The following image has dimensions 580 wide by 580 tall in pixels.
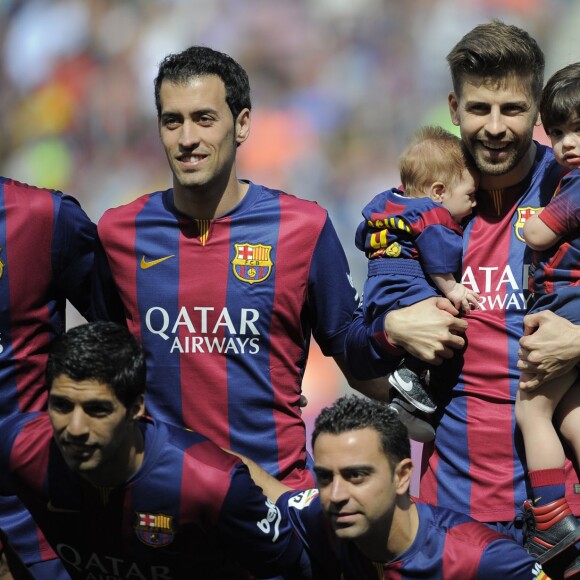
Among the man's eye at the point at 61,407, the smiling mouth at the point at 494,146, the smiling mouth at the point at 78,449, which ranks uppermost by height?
the smiling mouth at the point at 494,146

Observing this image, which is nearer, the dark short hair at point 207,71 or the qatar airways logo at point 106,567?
the qatar airways logo at point 106,567

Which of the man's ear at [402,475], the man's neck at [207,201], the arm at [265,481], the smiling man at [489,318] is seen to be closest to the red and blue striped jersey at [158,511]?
the arm at [265,481]

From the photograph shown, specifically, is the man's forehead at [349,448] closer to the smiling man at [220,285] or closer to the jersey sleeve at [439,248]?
the smiling man at [220,285]

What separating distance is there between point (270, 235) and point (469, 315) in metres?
0.72

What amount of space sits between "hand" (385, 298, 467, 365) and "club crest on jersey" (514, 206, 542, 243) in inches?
12.8

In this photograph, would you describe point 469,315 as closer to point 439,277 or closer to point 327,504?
point 439,277

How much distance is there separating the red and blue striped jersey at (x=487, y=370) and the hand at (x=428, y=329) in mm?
75

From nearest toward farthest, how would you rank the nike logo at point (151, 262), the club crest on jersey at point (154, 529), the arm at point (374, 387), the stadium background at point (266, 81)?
the club crest on jersey at point (154, 529) < the nike logo at point (151, 262) < the arm at point (374, 387) < the stadium background at point (266, 81)

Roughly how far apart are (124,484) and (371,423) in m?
0.77

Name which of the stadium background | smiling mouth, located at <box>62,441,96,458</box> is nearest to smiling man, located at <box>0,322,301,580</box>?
smiling mouth, located at <box>62,441,96,458</box>

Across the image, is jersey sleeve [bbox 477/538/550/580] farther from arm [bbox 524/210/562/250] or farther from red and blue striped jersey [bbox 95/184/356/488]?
arm [bbox 524/210/562/250]

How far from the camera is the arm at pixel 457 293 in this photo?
385 cm

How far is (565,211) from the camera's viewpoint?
3.63 meters

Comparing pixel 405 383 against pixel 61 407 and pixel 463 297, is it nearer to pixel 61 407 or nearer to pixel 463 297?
pixel 463 297
